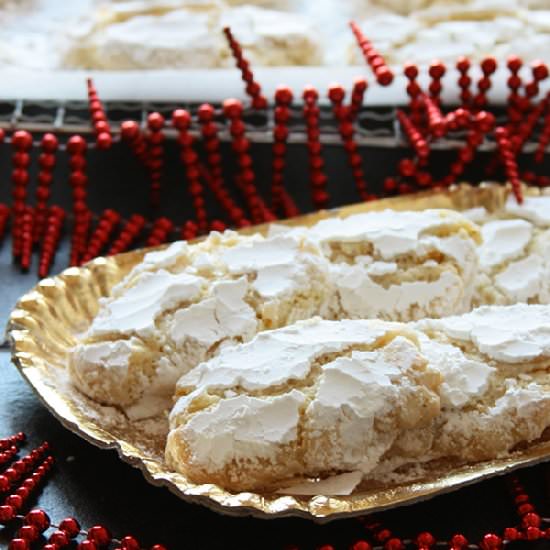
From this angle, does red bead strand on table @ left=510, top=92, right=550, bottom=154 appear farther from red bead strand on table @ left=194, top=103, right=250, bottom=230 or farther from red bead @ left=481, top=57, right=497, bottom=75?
red bead strand on table @ left=194, top=103, right=250, bottom=230

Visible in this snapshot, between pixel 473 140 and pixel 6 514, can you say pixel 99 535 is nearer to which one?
pixel 6 514

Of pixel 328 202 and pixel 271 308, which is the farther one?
pixel 328 202

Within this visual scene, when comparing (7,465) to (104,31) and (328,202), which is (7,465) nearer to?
(328,202)

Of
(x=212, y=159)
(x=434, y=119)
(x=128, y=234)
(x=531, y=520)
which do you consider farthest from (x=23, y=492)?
(x=434, y=119)

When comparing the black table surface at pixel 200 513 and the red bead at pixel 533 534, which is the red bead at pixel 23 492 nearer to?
the black table surface at pixel 200 513

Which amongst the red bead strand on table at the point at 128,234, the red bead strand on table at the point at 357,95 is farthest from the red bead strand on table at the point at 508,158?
the red bead strand on table at the point at 128,234

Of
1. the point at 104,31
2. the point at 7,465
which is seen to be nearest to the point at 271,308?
the point at 7,465
